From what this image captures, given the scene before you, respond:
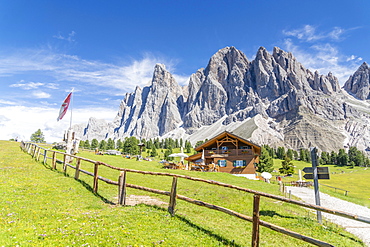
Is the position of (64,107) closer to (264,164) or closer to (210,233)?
(210,233)

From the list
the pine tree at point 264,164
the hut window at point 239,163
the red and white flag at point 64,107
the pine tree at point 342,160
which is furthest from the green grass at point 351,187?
the pine tree at point 342,160

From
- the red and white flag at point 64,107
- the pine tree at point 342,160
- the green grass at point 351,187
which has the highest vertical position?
the red and white flag at point 64,107

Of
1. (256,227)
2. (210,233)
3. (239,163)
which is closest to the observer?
(256,227)

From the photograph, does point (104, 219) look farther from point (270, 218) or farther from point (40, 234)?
point (270, 218)

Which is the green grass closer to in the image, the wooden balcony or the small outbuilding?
the small outbuilding

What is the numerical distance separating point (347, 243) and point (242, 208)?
5.35 meters

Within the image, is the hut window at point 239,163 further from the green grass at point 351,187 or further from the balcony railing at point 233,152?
the green grass at point 351,187

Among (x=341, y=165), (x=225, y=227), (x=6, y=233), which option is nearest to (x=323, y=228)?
(x=225, y=227)

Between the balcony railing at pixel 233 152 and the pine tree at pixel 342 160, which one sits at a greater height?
the balcony railing at pixel 233 152

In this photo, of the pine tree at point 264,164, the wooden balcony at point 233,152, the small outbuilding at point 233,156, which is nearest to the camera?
the small outbuilding at point 233,156

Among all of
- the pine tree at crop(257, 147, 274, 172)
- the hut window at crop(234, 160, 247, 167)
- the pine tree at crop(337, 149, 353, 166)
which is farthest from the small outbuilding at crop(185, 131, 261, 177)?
the pine tree at crop(337, 149, 353, 166)

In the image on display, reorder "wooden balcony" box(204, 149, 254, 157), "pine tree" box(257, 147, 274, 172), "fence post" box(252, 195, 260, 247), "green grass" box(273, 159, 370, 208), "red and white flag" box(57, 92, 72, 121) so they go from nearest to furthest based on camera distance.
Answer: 1. "fence post" box(252, 195, 260, 247)
2. "red and white flag" box(57, 92, 72, 121)
3. "green grass" box(273, 159, 370, 208)
4. "wooden balcony" box(204, 149, 254, 157)
5. "pine tree" box(257, 147, 274, 172)

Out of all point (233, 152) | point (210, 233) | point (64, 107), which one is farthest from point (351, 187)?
point (64, 107)

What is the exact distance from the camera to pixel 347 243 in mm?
9430
